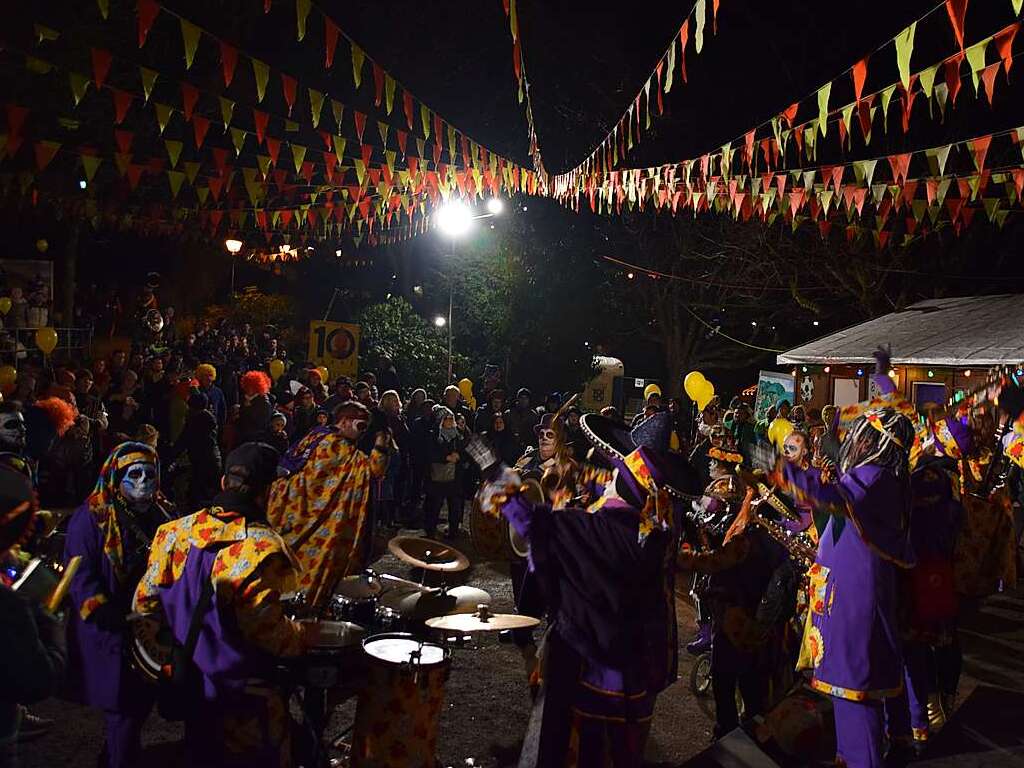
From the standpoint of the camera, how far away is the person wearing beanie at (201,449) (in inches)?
443

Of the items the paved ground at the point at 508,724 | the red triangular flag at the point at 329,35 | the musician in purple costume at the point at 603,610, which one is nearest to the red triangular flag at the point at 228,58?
the red triangular flag at the point at 329,35

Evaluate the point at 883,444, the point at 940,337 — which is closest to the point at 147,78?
the point at 883,444

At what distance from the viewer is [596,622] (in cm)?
388

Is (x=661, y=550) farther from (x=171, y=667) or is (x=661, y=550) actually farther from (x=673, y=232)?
(x=673, y=232)

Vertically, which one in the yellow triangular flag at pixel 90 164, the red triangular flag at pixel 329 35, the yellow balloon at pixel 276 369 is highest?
the red triangular flag at pixel 329 35

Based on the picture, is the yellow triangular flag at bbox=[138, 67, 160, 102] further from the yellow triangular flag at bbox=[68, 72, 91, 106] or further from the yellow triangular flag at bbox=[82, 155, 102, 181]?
the yellow triangular flag at bbox=[82, 155, 102, 181]

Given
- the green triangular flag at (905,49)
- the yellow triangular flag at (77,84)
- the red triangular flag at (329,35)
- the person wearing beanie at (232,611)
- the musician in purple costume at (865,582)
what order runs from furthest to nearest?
the yellow triangular flag at (77,84) → the red triangular flag at (329,35) → the green triangular flag at (905,49) → the musician in purple costume at (865,582) → the person wearing beanie at (232,611)

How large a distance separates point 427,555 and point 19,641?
9.83 ft

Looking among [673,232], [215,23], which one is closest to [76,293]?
[215,23]

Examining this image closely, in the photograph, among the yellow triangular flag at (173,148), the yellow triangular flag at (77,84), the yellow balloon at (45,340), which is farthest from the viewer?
the yellow balloon at (45,340)

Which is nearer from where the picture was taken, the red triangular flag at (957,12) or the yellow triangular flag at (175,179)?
the red triangular flag at (957,12)

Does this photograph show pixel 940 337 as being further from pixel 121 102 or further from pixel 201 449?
pixel 121 102

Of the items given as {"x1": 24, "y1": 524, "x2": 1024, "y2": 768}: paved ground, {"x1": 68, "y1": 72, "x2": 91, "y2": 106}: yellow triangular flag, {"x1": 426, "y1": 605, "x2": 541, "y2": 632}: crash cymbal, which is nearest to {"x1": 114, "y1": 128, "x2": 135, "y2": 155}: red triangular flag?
{"x1": 68, "y1": 72, "x2": 91, "y2": 106}: yellow triangular flag

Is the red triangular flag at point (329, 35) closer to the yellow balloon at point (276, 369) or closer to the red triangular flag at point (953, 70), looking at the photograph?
the red triangular flag at point (953, 70)
